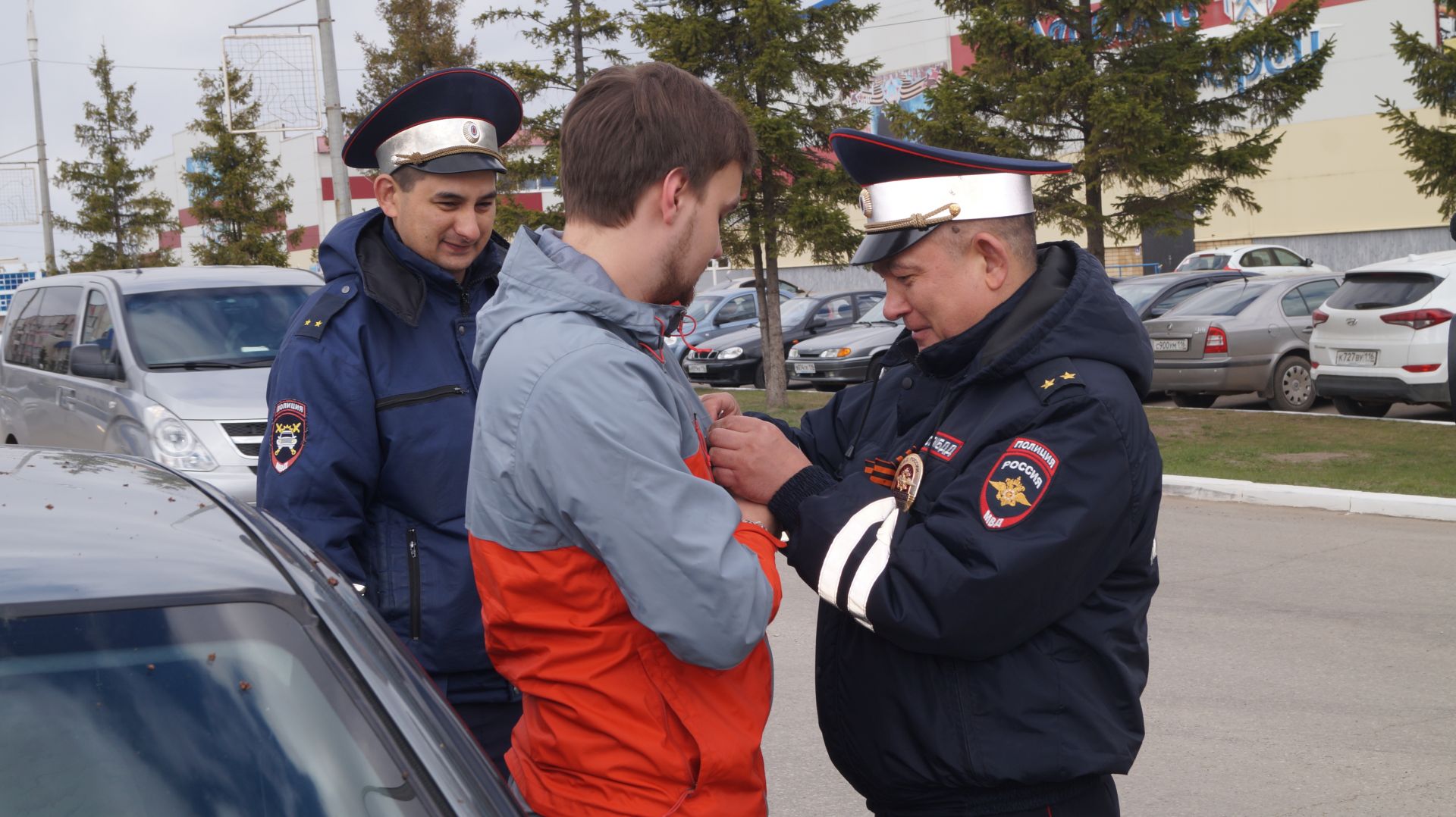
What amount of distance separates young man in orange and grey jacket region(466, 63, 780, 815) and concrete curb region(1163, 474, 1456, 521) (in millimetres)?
8545

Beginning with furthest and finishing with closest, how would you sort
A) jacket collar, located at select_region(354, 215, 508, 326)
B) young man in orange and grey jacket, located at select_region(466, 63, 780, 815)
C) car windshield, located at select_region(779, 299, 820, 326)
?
car windshield, located at select_region(779, 299, 820, 326)
jacket collar, located at select_region(354, 215, 508, 326)
young man in orange and grey jacket, located at select_region(466, 63, 780, 815)

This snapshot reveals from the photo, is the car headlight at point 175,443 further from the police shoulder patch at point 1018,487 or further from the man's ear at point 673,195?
the police shoulder patch at point 1018,487

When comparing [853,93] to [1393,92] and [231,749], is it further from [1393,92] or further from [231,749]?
[1393,92]

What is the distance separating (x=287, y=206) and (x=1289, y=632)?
22.2 metres

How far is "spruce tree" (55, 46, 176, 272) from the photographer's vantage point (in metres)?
30.9

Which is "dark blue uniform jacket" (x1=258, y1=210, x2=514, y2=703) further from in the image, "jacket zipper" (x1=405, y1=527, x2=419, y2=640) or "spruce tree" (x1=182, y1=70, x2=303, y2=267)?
"spruce tree" (x1=182, y1=70, x2=303, y2=267)

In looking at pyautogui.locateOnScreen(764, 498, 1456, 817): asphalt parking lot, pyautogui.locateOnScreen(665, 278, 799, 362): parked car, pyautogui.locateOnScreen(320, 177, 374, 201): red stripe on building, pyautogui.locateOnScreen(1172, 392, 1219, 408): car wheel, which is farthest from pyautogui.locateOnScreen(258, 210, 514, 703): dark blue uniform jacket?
pyautogui.locateOnScreen(320, 177, 374, 201): red stripe on building

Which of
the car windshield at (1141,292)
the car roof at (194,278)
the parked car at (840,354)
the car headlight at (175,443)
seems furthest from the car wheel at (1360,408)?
the car headlight at (175,443)

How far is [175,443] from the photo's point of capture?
7652mm

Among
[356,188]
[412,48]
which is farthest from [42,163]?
[356,188]

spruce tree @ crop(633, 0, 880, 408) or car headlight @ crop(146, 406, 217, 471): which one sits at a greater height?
spruce tree @ crop(633, 0, 880, 408)

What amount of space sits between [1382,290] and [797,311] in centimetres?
1089

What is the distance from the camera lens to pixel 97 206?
30.8m

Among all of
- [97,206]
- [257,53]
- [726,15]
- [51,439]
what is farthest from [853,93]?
[97,206]
